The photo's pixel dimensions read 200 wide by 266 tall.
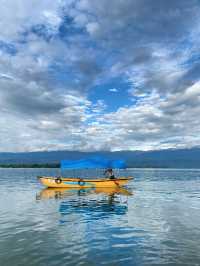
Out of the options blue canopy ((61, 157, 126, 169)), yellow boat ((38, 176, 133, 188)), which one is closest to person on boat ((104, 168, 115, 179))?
blue canopy ((61, 157, 126, 169))

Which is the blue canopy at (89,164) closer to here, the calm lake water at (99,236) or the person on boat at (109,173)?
the person on boat at (109,173)

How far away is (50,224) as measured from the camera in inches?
945

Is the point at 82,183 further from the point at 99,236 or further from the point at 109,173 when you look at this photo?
the point at 99,236

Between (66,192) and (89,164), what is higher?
(89,164)

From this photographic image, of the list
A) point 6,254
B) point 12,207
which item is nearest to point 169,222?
point 6,254

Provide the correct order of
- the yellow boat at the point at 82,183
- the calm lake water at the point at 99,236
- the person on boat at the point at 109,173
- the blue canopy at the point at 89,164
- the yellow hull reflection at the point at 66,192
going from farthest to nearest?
the person on boat at the point at 109,173 < the blue canopy at the point at 89,164 < the yellow boat at the point at 82,183 < the yellow hull reflection at the point at 66,192 < the calm lake water at the point at 99,236

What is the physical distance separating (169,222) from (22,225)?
11606 millimetres

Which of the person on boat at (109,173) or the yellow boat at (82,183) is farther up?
the person on boat at (109,173)

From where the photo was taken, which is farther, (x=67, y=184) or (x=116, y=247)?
(x=67, y=184)

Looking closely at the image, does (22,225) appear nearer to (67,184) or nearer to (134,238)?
(134,238)

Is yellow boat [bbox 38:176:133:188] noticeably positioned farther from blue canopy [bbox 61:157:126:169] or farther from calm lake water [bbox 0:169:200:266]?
calm lake water [bbox 0:169:200:266]

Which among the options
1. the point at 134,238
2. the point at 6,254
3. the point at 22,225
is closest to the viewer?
the point at 6,254

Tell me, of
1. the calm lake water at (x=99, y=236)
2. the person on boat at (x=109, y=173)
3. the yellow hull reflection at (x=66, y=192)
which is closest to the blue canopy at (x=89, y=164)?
the person on boat at (x=109, y=173)

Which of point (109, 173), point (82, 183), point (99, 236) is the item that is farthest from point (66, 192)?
point (99, 236)
